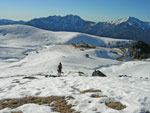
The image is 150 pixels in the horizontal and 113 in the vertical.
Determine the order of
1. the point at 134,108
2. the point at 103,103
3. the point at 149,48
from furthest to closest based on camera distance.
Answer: the point at 149,48 → the point at 103,103 → the point at 134,108

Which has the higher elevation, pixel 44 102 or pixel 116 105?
pixel 116 105

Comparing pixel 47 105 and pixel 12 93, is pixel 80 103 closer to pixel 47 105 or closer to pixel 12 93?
pixel 47 105

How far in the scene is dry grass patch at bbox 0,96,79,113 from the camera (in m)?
9.13

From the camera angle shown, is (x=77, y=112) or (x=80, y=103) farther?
(x=80, y=103)

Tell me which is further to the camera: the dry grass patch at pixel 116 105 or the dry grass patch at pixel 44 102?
the dry grass patch at pixel 44 102

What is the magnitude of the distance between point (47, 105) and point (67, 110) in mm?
1331

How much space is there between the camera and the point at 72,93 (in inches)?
458

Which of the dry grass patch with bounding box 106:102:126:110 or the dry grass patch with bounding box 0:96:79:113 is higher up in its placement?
the dry grass patch with bounding box 106:102:126:110

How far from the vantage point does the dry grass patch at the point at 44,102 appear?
30.0 feet

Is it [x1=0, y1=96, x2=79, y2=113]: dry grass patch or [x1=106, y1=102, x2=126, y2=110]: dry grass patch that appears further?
[x1=0, y1=96, x2=79, y2=113]: dry grass patch

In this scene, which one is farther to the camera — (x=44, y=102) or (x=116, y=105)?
(x=44, y=102)

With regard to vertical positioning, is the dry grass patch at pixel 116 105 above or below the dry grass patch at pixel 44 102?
above

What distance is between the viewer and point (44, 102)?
10.1 meters

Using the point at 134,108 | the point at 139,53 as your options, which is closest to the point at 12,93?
the point at 134,108
